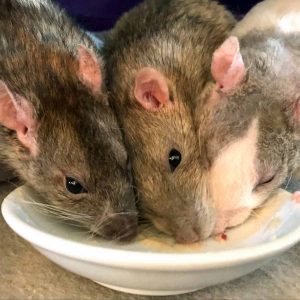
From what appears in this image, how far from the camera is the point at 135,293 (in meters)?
1.52

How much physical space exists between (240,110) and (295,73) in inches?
11.1

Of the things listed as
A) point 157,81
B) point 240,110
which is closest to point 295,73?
point 240,110

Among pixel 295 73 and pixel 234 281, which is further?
pixel 295 73

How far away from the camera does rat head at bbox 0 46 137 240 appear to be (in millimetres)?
1554

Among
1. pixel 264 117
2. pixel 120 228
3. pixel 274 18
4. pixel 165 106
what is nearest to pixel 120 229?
pixel 120 228

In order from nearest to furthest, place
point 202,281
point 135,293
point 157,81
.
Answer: point 202,281
point 135,293
point 157,81

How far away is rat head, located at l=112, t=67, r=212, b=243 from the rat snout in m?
0.07

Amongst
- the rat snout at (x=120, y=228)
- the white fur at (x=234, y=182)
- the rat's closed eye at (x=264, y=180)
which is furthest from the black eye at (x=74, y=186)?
the rat's closed eye at (x=264, y=180)

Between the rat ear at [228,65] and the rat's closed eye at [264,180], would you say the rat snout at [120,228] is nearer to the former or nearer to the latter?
the rat's closed eye at [264,180]

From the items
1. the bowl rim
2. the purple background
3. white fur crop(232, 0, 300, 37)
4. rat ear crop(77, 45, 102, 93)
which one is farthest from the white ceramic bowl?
the purple background

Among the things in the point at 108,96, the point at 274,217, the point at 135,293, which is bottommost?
the point at 135,293

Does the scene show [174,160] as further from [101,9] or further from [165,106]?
[101,9]

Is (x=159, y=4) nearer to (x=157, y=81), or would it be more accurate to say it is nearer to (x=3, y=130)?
(x=157, y=81)

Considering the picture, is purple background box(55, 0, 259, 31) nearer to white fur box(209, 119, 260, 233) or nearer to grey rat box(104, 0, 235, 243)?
grey rat box(104, 0, 235, 243)
